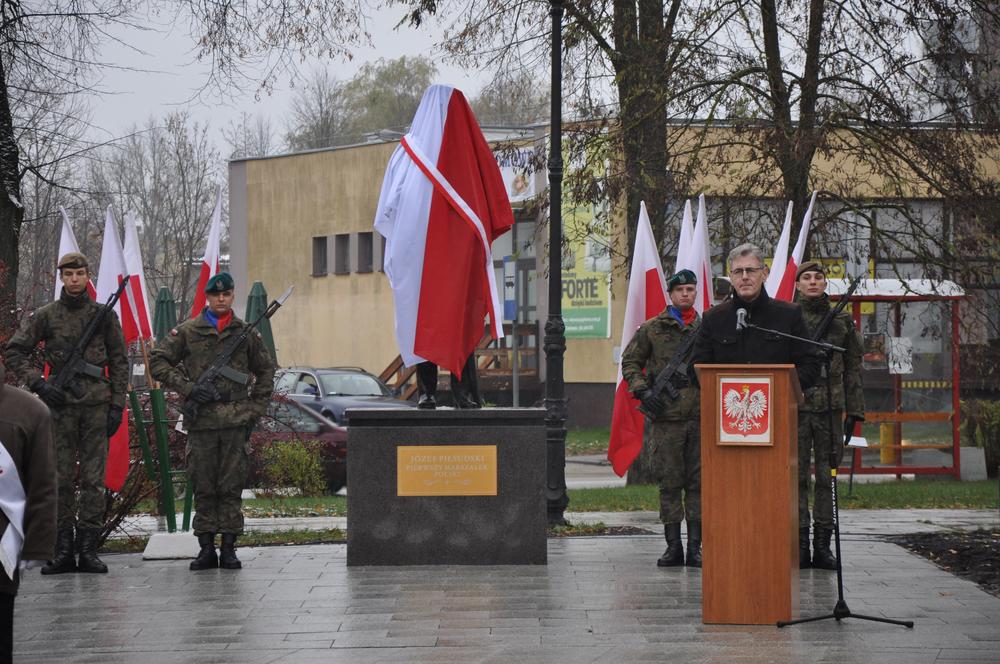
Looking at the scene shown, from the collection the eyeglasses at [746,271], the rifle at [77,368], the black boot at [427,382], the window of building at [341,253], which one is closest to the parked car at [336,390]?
the black boot at [427,382]

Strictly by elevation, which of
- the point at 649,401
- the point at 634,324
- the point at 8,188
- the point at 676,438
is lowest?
the point at 676,438

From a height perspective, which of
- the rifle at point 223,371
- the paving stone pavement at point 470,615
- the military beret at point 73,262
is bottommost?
the paving stone pavement at point 470,615

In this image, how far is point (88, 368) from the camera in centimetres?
1057

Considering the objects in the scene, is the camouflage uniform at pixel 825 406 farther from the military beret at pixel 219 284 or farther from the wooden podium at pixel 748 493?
the military beret at pixel 219 284

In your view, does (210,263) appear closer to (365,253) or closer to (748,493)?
(748,493)

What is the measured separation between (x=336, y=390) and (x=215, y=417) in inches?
576

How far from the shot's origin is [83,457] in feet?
34.8

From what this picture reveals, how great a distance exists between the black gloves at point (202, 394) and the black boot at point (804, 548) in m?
4.40

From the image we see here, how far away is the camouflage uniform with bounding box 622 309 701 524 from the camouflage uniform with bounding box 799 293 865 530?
761 millimetres

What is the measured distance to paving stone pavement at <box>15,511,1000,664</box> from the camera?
24.2 ft

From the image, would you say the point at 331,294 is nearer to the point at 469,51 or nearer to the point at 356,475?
the point at 469,51

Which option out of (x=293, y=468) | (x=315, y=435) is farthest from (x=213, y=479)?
(x=315, y=435)

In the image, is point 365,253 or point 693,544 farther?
point 365,253

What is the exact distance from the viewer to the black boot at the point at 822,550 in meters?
10.4
